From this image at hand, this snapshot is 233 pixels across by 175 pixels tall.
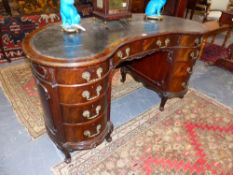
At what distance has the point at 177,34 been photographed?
72.0 inches

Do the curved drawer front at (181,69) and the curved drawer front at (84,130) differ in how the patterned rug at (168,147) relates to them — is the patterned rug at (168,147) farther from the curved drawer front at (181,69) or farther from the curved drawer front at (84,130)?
the curved drawer front at (181,69)

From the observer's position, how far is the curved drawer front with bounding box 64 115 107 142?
59.9 inches

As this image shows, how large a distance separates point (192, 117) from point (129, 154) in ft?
A: 3.02

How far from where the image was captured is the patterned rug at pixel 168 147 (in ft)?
5.67

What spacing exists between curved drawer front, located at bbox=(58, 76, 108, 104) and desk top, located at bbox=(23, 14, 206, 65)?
198mm

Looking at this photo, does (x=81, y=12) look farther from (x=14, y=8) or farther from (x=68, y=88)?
(x=68, y=88)

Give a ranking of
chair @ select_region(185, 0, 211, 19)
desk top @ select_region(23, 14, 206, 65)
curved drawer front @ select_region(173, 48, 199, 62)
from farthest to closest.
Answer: chair @ select_region(185, 0, 211, 19), curved drawer front @ select_region(173, 48, 199, 62), desk top @ select_region(23, 14, 206, 65)

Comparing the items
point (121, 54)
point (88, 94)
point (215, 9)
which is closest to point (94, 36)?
point (121, 54)

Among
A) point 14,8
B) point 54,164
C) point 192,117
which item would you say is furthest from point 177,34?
point 14,8

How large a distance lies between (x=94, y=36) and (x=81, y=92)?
1.54 ft

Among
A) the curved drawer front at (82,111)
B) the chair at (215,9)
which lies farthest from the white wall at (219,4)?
the curved drawer front at (82,111)

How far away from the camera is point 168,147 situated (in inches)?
76.2

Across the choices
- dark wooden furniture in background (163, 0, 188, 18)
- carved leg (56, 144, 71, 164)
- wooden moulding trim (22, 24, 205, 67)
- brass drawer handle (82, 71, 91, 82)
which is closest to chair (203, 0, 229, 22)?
dark wooden furniture in background (163, 0, 188, 18)

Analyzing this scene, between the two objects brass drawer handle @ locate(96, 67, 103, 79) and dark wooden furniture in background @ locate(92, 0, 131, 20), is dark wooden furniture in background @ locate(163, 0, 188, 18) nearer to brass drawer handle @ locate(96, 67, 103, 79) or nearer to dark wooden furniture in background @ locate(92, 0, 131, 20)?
dark wooden furniture in background @ locate(92, 0, 131, 20)
